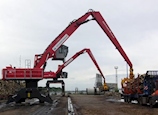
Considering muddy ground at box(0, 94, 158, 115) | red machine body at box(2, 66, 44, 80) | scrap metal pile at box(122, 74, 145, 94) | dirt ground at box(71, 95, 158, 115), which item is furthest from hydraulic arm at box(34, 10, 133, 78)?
muddy ground at box(0, 94, 158, 115)

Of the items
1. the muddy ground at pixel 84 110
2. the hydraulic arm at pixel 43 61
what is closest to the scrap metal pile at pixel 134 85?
the hydraulic arm at pixel 43 61

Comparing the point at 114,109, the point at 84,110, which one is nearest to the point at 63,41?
the point at 114,109

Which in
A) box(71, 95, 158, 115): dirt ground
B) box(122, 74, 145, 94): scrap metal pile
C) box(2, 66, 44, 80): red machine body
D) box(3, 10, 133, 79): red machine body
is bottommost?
box(71, 95, 158, 115): dirt ground

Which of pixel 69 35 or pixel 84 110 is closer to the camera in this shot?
pixel 84 110

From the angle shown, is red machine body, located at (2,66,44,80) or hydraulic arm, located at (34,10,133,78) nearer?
red machine body, located at (2,66,44,80)

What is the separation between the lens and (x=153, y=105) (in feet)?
86.3

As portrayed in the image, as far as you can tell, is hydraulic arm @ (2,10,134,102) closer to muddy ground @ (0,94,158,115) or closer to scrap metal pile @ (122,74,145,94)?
scrap metal pile @ (122,74,145,94)

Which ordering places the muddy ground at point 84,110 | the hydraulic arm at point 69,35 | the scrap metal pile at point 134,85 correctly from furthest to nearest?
1. the hydraulic arm at point 69,35
2. the scrap metal pile at point 134,85
3. the muddy ground at point 84,110

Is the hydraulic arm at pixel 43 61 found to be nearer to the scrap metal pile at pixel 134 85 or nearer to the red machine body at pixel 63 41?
the red machine body at pixel 63 41

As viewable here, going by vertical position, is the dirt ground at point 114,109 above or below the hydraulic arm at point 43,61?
below

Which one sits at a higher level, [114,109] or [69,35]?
[69,35]

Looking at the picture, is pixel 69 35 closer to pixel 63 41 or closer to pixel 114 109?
pixel 63 41

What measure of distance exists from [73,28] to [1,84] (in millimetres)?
21236

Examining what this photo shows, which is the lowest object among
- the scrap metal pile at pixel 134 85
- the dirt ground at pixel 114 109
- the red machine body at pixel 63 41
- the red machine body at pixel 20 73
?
the dirt ground at pixel 114 109
